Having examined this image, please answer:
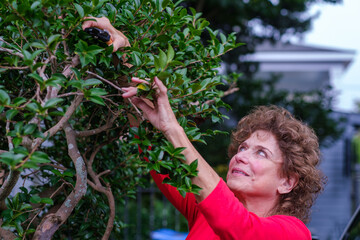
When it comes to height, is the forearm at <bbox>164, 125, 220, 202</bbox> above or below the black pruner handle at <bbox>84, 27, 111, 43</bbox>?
below

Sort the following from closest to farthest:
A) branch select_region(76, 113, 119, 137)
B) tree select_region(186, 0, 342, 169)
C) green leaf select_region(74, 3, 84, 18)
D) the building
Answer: green leaf select_region(74, 3, 84, 18)
branch select_region(76, 113, 119, 137)
tree select_region(186, 0, 342, 169)
the building

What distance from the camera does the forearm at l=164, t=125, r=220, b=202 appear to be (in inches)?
57.9

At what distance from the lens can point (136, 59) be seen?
1527mm

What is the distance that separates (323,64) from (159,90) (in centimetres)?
1646

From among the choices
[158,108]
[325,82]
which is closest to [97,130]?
[158,108]

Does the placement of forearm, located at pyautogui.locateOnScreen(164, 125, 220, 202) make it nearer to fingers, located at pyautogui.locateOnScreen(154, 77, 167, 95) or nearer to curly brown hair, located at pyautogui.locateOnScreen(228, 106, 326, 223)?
fingers, located at pyautogui.locateOnScreen(154, 77, 167, 95)

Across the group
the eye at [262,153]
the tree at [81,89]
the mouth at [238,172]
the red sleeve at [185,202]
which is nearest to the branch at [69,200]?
the tree at [81,89]

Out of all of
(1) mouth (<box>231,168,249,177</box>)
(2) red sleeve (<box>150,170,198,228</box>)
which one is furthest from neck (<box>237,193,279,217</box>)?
(2) red sleeve (<box>150,170,198,228</box>)

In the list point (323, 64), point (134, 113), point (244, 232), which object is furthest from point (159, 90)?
point (323, 64)

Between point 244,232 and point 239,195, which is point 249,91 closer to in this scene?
point 239,195

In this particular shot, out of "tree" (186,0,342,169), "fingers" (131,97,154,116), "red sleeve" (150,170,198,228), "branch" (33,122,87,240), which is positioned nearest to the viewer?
"fingers" (131,97,154,116)

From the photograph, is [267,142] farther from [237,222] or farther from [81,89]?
[81,89]

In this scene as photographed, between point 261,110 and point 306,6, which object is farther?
point 306,6

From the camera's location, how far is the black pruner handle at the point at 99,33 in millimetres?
1419
